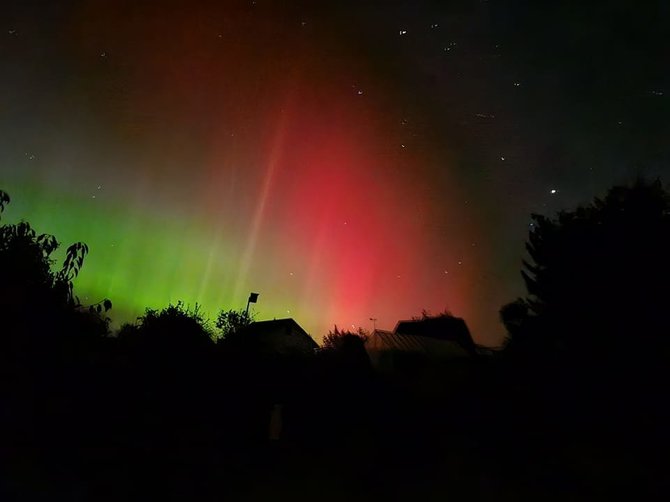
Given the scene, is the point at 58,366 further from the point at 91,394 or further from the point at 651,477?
the point at 651,477

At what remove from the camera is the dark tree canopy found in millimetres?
19000

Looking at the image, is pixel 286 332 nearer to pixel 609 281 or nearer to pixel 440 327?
pixel 440 327

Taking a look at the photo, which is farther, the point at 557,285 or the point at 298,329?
the point at 298,329

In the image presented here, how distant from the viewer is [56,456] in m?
11.0

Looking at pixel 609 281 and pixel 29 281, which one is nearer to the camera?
pixel 29 281

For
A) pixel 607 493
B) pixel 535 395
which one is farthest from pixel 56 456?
pixel 535 395

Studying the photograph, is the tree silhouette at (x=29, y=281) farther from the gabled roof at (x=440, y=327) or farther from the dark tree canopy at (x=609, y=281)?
the gabled roof at (x=440, y=327)

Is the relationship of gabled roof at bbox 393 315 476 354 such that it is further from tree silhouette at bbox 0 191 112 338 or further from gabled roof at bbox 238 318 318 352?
tree silhouette at bbox 0 191 112 338

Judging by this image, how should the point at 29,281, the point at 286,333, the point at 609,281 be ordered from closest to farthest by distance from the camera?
the point at 29,281
the point at 609,281
the point at 286,333

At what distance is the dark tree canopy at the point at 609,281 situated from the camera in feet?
62.3

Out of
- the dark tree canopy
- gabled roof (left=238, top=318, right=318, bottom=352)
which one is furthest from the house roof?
the dark tree canopy

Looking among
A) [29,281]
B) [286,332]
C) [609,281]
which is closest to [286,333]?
[286,332]

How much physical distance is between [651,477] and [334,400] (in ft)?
31.3

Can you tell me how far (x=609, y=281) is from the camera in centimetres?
2116
